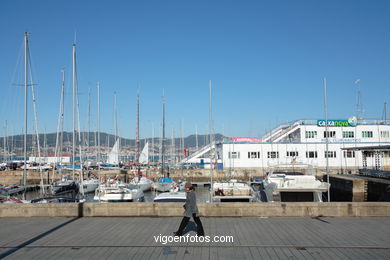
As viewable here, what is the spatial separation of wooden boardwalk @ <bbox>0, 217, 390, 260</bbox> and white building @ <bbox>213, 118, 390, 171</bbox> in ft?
144

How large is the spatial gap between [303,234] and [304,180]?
617 inches

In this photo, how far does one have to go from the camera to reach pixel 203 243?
8930 mm

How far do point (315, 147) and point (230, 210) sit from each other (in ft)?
155

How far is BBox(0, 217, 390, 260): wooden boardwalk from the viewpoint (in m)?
8.12

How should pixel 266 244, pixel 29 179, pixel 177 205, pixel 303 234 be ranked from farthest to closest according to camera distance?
pixel 29 179, pixel 177 205, pixel 303 234, pixel 266 244

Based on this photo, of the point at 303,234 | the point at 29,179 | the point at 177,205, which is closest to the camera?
the point at 303,234

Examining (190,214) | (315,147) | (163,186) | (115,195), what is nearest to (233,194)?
(115,195)

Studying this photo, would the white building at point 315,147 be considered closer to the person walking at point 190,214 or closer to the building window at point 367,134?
the building window at point 367,134

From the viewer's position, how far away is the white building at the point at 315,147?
55.4 metres

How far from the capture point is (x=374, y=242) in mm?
8961

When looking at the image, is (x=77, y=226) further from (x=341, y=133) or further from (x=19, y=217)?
(x=341, y=133)

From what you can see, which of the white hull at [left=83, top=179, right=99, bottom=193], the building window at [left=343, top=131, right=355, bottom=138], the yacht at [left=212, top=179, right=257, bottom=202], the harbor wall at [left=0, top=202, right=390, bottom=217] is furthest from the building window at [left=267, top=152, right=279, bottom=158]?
the harbor wall at [left=0, top=202, right=390, bottom=217]

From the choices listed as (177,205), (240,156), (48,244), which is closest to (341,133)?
(240,156)

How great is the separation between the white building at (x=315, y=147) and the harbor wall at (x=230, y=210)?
1658 inches
